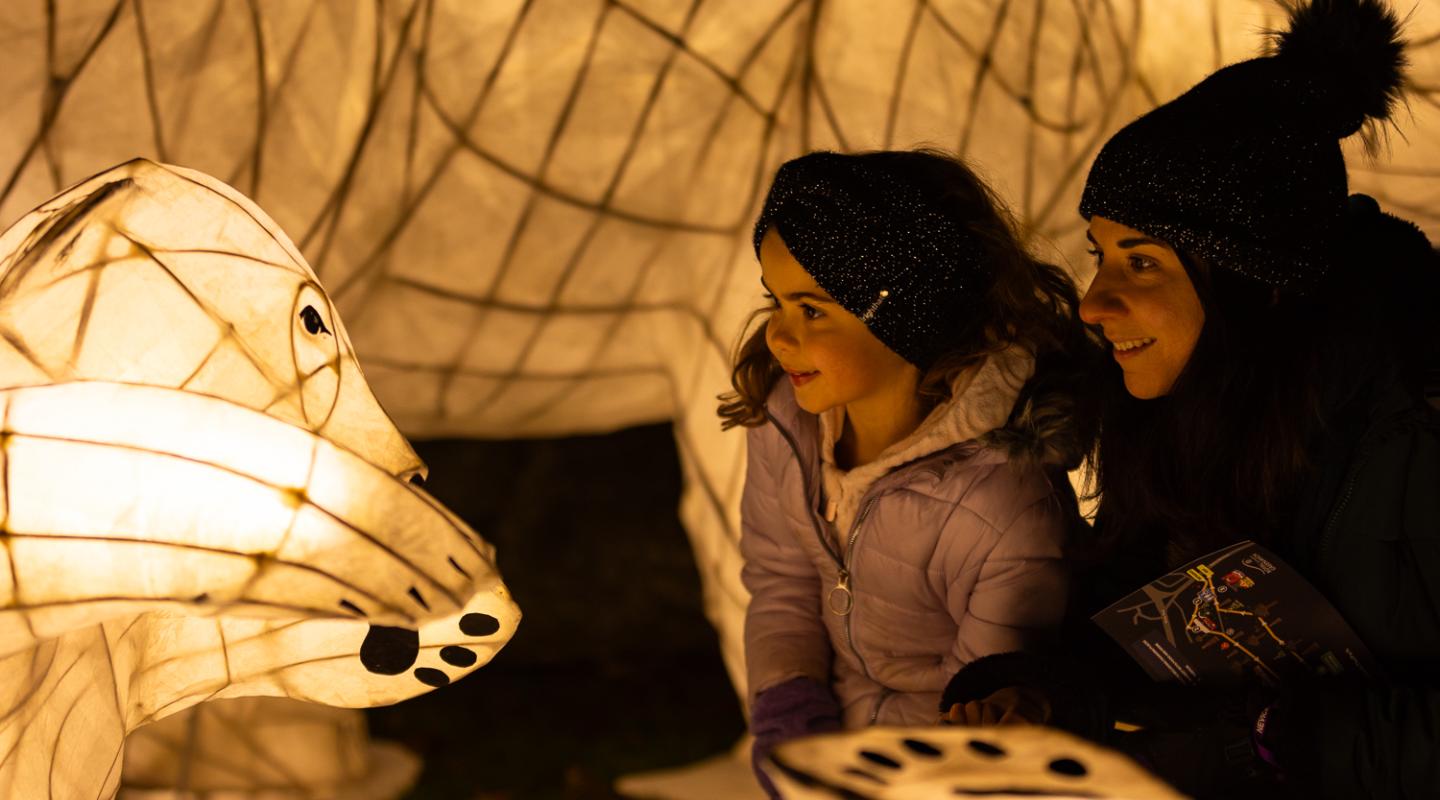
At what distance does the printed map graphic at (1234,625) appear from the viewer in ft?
3.10

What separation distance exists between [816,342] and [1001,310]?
160 millimetres

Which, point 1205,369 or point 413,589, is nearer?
point 413,589

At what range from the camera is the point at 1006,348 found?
1.16 meters

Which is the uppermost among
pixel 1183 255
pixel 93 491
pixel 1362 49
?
pixel 1362 49

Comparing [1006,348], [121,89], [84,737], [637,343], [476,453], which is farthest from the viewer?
[476,453]

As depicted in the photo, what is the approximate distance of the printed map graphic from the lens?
943 mm

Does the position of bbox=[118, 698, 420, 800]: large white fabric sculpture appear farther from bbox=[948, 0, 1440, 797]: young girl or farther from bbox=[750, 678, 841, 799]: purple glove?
bbox=[948, 0, 1440, 797]: young girl

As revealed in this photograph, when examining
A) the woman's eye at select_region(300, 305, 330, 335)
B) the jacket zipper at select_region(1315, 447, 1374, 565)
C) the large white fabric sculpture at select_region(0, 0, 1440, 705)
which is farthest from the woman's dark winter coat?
the woman's eye at select_region(300, 305, 330, 335)

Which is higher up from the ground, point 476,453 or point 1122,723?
point 476,453

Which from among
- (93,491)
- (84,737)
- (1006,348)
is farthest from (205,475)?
(1006,348)

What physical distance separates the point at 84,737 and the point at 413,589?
1.03 ft

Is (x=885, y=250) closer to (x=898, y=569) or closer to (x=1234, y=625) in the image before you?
(x=898, y=569)

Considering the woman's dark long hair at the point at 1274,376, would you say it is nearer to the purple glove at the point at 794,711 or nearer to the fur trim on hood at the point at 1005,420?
the fur trim on hood at the point at 1005,420

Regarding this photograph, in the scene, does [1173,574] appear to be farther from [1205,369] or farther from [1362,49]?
[1362,49]
